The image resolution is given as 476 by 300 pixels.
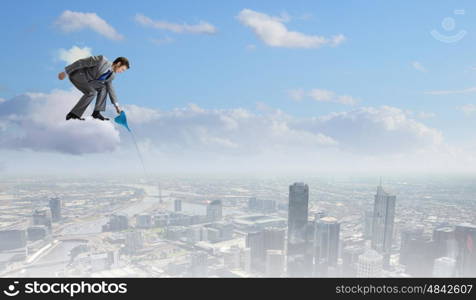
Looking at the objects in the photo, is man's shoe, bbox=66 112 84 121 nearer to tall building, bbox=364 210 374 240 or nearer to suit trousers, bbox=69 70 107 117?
suit trousers, bbox=69 70 107 117

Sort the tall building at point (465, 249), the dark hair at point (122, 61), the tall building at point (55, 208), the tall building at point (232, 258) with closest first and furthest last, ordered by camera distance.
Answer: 1. the dark hair at point (122, 61)
2. the tall building at point (465, 249)
3. the tall building at point (232, 258)
4. the tall building at point (55, 208)

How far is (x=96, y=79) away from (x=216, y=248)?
30.0 ft

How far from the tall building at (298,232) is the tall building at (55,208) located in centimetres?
785

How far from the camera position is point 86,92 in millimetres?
1735

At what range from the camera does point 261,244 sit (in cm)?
993

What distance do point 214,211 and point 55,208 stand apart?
5524mm

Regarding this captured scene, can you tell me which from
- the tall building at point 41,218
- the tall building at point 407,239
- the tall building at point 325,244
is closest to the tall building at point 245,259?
the tall building at point 325,244

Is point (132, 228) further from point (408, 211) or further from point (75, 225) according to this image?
point (408, 211)

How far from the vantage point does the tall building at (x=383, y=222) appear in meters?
10.4

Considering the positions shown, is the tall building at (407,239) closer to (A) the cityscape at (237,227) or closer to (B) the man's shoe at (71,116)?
(A) the cityscape at (237,227)

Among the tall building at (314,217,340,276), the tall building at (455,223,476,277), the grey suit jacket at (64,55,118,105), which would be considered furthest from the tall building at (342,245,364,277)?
the grey suit jacket at (64,55,118,105)

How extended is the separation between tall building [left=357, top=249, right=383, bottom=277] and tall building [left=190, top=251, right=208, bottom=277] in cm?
442

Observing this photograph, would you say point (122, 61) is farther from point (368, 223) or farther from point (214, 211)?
point (368, 223)

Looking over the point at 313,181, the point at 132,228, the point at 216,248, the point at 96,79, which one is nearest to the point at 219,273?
the point at 216,248
